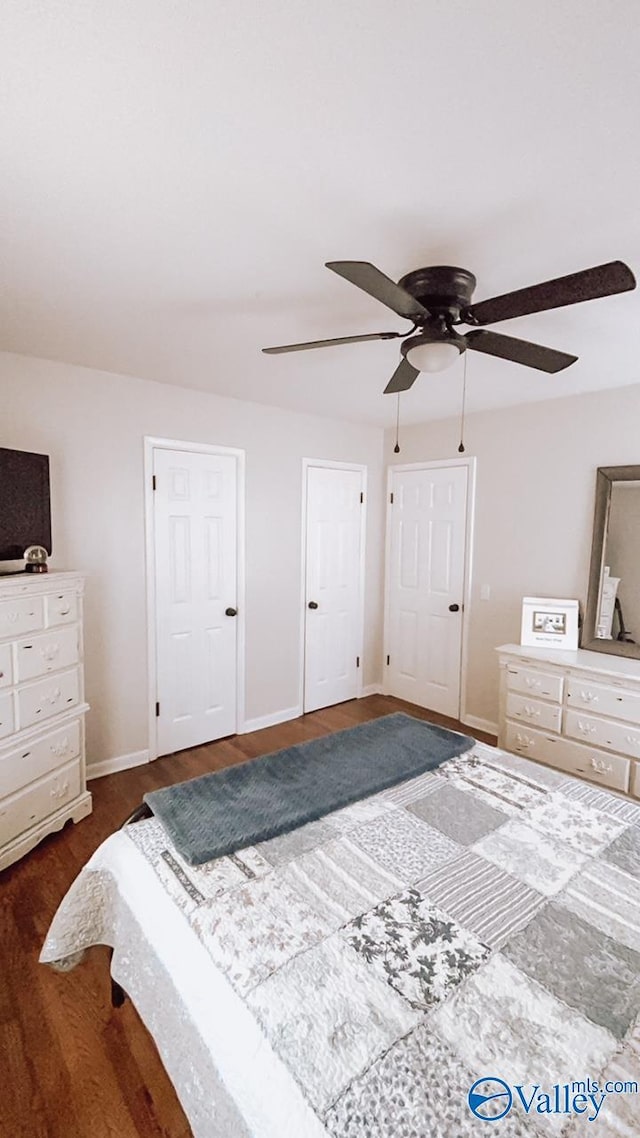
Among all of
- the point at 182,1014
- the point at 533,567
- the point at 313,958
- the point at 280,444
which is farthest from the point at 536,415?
the point at 182,1014

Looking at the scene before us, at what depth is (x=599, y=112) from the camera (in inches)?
39.5

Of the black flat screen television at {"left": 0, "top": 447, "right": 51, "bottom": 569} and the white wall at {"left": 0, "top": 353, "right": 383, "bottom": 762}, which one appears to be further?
the white wall at {"left": 0, "top": 353, "right": 383, "bottom": 762}

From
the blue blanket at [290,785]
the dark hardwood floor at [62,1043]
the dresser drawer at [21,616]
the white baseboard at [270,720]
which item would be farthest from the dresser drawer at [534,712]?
the dresser drawer at [21,616]

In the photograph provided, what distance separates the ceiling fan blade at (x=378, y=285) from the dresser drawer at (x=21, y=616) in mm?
1859

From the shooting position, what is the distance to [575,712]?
2771mm

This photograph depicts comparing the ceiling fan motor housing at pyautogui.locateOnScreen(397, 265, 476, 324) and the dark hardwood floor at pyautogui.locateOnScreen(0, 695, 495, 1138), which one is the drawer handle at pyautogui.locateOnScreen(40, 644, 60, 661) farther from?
the ceiling fan motor housing at pyautogui.locateOnScreen(397, 265, 476, 324)

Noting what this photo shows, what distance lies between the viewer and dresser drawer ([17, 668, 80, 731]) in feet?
7.27

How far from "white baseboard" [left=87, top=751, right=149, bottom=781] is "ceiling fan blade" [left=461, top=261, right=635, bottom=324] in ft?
9.96

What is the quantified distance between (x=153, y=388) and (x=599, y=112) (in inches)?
102

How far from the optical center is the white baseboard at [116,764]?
2971 millimetres

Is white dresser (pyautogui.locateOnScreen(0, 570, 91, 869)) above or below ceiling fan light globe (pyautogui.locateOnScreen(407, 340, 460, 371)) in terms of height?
below

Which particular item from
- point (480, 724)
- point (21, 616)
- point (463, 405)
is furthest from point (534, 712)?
point (21, 616)

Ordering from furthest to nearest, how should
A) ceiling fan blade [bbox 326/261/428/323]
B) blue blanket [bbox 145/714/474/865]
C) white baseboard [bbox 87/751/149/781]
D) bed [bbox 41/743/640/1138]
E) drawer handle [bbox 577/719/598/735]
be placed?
white baseboard [bbox 87/751/149/781], drawer handle [bbox 577/719/598/735], blue blanket [bbox 145/714/474/865], ceiling fan blade [bbox 326/261/428/323], bed [bbox 41/743/640/1138]

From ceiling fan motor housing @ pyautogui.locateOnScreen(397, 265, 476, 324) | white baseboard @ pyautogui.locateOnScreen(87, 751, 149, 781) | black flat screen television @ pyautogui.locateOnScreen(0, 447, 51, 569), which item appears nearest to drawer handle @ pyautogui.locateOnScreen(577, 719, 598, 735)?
ceiling fan motor housing @ pyautogui.locateOnScreen(397, 265, 476, 324)
